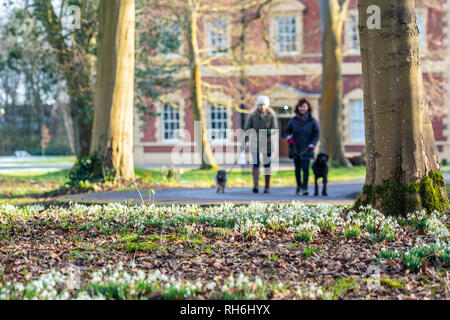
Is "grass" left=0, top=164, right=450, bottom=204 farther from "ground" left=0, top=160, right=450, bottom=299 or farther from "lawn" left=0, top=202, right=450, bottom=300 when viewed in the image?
"lawn" left=0, top=202, right=450, bottom=300

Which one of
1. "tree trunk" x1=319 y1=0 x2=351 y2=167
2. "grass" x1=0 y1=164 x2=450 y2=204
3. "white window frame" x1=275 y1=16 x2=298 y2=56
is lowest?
"grass" x1=0 y1=164 x2=450 y2=204

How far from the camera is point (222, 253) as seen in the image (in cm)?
596

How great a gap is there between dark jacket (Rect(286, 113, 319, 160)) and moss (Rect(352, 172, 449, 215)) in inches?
184

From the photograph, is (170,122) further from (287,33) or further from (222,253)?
(222,253)

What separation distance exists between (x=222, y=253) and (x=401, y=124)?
315 centimetres

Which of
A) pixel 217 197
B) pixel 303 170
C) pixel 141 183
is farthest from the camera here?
pixel 141 183

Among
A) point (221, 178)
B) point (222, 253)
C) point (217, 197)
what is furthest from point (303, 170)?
point (222, 253)

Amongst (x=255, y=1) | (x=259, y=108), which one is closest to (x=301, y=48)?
(x=255, y=1)

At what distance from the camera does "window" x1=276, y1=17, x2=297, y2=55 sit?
33250 mm

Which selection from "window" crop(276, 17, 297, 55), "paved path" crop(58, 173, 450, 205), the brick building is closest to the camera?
"paved path" crop(58, 173, 450, 205)

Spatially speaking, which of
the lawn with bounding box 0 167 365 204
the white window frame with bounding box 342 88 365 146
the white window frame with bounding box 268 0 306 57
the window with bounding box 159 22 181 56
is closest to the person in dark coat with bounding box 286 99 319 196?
the lawn with bounding box 0 167 365 204

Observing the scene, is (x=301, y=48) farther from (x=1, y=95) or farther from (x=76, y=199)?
(x=1, y=95)

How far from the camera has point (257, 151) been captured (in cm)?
1249
